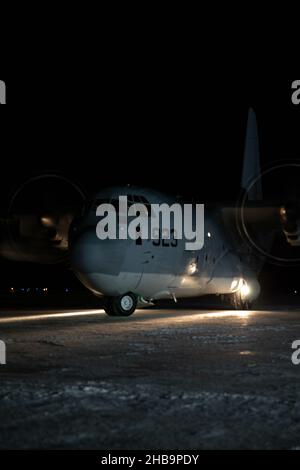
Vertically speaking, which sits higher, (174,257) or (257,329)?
(174,257)

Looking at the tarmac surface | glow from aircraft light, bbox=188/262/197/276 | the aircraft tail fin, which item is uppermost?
the aircraft tail fin

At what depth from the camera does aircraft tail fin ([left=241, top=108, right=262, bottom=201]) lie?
2711cm

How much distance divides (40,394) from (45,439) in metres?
1.61

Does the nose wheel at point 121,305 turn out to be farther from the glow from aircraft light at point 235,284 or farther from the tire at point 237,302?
the tire at point 237,302

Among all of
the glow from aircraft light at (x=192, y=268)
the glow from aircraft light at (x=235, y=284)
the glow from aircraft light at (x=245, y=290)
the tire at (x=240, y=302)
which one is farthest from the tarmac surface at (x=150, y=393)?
the tire at (x=240, y=302)

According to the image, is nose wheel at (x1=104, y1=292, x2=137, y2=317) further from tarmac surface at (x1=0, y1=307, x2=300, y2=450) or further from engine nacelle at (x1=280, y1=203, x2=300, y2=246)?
engine nacelle at (x1=280, y1=203, x2=300, y2=246)

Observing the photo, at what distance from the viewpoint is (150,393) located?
19.2 ft

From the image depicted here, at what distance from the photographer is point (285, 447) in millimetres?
4020

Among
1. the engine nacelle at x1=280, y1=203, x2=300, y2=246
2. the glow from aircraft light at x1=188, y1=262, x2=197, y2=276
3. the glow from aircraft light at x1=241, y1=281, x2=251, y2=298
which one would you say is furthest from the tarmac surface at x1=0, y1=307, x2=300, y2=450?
the glow from aircraft light at x1=241, y1=281, x2=251, y2=298

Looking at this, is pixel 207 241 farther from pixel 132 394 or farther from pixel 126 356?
pixel 132 394

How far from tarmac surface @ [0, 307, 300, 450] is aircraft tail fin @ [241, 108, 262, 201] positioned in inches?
655

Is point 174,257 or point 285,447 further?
point 174,257

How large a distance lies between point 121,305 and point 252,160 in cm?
1395
